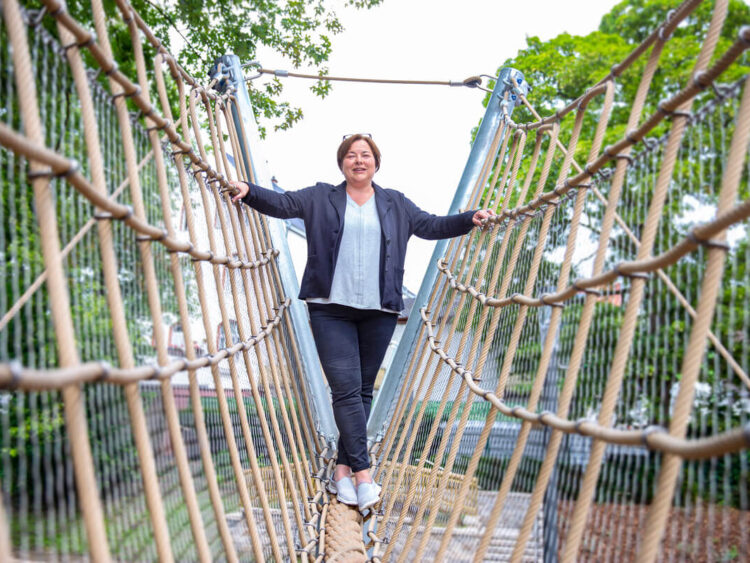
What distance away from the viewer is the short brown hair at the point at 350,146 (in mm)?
1903

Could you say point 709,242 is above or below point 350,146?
below

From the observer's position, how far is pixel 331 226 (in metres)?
1.80

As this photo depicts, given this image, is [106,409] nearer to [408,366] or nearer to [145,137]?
[145,137]

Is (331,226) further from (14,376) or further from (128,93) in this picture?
(14,376)

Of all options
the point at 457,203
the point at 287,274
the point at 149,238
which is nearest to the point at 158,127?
the point at 149,238

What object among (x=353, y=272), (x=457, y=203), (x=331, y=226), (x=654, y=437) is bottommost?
(x=654, y=437)

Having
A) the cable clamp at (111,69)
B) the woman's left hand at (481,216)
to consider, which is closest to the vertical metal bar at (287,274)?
the woman's left hand at (481,216)

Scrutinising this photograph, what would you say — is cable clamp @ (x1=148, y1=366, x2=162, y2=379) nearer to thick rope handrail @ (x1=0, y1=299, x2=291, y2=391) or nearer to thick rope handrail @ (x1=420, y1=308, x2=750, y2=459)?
thick rope handrail @ (x1=0, y1=299, x2=291, y2=391)

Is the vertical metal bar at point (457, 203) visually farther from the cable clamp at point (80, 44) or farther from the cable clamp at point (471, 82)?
the cable clamp at point (80, 44)

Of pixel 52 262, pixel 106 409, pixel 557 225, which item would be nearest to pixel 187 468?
pixel 106 409

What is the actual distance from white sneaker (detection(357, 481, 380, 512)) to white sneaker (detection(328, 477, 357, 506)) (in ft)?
0.06

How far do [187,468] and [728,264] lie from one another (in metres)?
0.72

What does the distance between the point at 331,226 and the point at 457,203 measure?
0.70 meters

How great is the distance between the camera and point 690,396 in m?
0.63
